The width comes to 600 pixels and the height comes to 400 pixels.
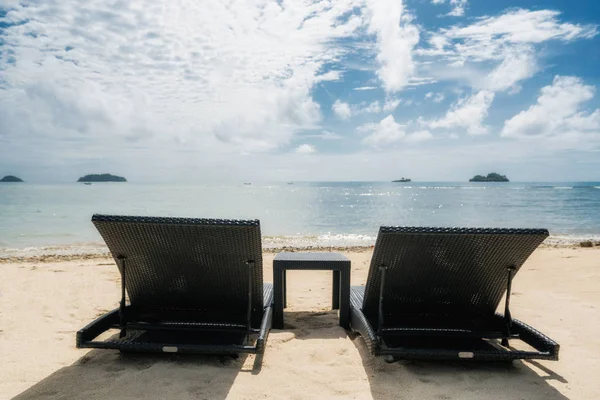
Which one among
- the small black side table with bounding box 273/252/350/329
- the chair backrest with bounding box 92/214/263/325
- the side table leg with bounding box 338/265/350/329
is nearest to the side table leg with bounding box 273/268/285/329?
the small black side table with bounding box 273/252/350/329

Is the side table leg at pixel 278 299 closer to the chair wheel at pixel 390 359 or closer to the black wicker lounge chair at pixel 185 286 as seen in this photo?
the black wicker lounge chair at pixel 185 286

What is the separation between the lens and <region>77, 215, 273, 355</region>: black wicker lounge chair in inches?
121

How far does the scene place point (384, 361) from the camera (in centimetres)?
332

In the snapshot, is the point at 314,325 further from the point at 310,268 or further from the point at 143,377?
the point at 143,377

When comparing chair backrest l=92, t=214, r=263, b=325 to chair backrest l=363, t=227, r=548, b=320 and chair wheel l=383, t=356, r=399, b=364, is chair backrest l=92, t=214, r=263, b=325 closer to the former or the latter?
chair backrest l=363, t=227, r=548, b=320

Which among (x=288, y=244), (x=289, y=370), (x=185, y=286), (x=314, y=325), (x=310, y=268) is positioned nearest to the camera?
(x=289, y=370)

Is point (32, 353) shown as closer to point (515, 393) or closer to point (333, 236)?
point (515, 393)

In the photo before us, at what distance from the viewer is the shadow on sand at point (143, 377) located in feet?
9.18

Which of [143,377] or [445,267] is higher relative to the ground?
[445,267]

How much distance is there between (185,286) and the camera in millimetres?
3516

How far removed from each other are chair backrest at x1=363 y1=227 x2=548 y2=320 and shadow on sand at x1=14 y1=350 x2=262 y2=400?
1297 mm

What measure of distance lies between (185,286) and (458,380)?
2303mm

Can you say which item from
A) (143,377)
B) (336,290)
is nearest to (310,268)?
(336,290)

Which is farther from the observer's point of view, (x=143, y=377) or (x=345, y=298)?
(x=345, y=298)
